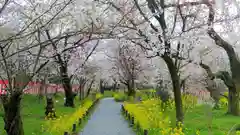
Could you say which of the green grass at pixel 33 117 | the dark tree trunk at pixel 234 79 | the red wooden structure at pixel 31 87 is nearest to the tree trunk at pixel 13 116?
the red wooden structure at pixel 31 87

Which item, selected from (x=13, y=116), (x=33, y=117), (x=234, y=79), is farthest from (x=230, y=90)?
(x=13, y=116)

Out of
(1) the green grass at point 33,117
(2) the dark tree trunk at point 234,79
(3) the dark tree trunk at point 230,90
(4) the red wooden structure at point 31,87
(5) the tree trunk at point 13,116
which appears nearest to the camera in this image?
(5) the tree trunk at point 13,116

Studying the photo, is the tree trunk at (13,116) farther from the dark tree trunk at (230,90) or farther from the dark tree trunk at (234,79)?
the dark tree trunk at (230,90)

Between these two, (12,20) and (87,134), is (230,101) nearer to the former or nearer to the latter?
(87,134)

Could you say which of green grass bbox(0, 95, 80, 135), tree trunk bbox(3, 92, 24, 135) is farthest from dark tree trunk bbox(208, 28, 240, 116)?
tree trunk bbox(3, 92, 24, 135)

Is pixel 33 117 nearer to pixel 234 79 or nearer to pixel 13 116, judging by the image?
pixel 13 116

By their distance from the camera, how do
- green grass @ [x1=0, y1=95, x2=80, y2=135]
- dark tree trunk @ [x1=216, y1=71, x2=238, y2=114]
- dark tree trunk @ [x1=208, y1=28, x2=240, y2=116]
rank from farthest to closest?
dark tree trunk @ [x1=216, y1=71, x2=238, y2=114] → dark tree trunk @ [x1=208, y1=28, x2=240, y2=116] → green grass @ [x1=0, y1=95, x2=80, y2=135]

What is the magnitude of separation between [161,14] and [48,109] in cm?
919

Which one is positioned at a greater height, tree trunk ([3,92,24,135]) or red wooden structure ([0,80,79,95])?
red wooden structure ([0,80,79,95])

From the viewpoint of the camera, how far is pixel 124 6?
36.8 feet

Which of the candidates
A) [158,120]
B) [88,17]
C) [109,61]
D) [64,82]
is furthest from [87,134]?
[109,61]

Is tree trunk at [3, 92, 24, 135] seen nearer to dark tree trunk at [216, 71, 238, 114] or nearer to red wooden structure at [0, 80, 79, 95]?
red wooden structure at [0, 80, 79, 95]

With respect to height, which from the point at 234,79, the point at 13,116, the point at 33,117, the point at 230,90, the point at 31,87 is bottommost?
the point at 33,117

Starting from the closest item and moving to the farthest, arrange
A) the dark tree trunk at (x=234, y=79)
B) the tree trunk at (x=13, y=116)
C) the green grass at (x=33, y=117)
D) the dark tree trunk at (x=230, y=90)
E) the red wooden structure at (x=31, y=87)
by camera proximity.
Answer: the tree trunk at (x=13, y=116) < the red wooden structure at (x=31, y=87) < the green grass at (x=33, y=117) < the dark tree trunk at (x=234, y=79) < the dark tree trunk at (x=230, y=90)
